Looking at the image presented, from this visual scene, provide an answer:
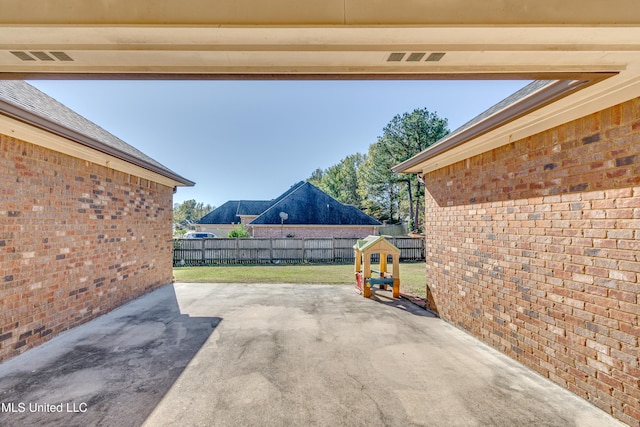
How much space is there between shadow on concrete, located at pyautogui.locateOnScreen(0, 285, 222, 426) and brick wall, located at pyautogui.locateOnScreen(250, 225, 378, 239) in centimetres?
1362

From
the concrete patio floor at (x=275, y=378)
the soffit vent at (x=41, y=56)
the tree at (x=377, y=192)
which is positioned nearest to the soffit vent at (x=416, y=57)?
the soffit vent at (x=41, y=56)

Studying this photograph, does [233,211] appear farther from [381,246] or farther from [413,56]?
[413,56]

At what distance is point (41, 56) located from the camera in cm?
199

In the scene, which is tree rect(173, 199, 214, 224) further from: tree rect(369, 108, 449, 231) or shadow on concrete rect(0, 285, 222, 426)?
shadow on concrete rect(0, 285, 222, 426)

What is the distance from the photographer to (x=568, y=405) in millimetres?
2824

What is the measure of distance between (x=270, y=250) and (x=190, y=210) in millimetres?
72168

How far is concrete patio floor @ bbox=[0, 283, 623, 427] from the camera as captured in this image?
2.66 m

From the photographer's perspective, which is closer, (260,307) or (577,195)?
(577,195)

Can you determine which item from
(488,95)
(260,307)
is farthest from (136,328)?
(488,95)

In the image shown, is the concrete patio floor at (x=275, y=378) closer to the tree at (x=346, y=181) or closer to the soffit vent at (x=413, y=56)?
the soffit vent at (x=413, y=56)

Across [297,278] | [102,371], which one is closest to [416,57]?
[102,371]
